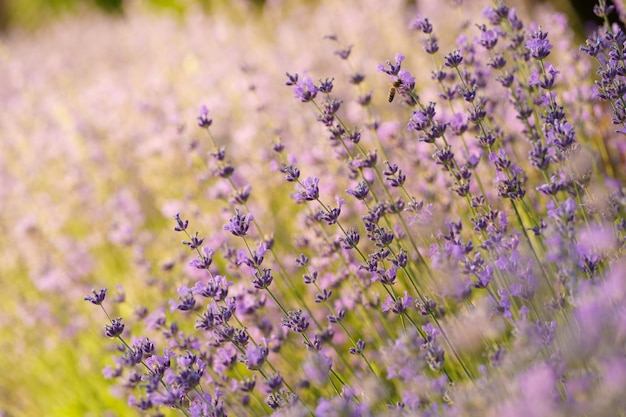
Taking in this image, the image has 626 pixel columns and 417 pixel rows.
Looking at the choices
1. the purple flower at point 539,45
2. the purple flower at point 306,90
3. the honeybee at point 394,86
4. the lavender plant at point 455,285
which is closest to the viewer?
the lavender plant at point 455,285

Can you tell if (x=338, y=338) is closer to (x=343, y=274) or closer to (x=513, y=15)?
(x=343, y=274)

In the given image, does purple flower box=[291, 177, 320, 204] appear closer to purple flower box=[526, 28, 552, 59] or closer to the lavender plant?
the lavender plant

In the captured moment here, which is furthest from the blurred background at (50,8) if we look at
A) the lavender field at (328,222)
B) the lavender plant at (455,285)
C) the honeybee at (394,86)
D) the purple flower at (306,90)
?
the purple flower at (306,90)

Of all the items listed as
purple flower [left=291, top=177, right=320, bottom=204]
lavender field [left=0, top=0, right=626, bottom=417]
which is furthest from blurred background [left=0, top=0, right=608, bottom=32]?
purple flower [left=291, top=177, right=320, bottom=204]

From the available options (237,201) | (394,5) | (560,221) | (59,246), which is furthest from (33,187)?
(560,221)

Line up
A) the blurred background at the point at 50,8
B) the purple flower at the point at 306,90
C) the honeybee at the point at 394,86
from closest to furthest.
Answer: the purple flower at the point at 306,90, the honeybee at the point at 394,86, the blurred background at the point at 50,8

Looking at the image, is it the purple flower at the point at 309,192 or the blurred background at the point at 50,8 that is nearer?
the purple flower at the point at 309,192

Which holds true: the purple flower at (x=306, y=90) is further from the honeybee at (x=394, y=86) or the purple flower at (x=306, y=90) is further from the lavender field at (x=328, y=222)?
the honeybee at (x=394, y=86)

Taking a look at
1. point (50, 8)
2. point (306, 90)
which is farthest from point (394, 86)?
point (50, 8)
